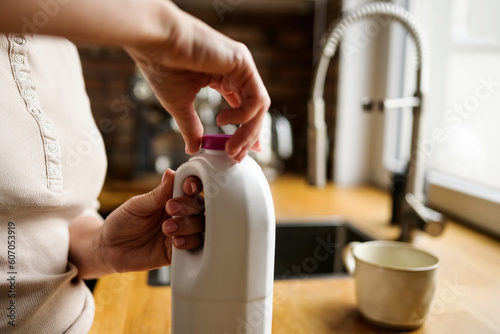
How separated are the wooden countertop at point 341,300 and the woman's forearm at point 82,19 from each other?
431mm

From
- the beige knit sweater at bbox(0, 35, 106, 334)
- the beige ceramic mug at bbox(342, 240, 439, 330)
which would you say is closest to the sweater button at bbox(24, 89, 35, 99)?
the beige knit sweater at bbox(0, 35, 106, 334)

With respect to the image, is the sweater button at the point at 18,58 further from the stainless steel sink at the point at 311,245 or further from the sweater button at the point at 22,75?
the stainless steel sink at the point at 311,245

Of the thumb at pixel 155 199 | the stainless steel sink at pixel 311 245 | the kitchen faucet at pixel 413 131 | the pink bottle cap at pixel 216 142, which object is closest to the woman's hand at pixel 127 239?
the thumb at pixel 155 199

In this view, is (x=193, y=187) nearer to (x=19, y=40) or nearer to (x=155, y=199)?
(x=155, y=199)

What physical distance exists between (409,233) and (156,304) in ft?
1.96

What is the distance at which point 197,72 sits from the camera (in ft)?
1.38

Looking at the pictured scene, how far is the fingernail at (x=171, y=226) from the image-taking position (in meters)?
0.48

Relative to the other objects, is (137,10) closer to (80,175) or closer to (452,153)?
(80,175)

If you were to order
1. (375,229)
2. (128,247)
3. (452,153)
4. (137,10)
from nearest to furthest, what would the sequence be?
1. (137,10)
2. (128,247)
3. (375,229)
4. (452,153)

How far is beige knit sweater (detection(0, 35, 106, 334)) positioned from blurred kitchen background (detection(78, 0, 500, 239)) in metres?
0.65

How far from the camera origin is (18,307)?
0.51 meters

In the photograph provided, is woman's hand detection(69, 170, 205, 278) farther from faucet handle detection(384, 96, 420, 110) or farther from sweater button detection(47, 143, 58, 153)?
faucet handle detection(384, 96, 420, 110)

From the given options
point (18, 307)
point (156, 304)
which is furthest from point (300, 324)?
point (18, 307)

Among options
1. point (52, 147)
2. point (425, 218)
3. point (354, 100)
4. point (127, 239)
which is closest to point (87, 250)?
point (127, 239)
